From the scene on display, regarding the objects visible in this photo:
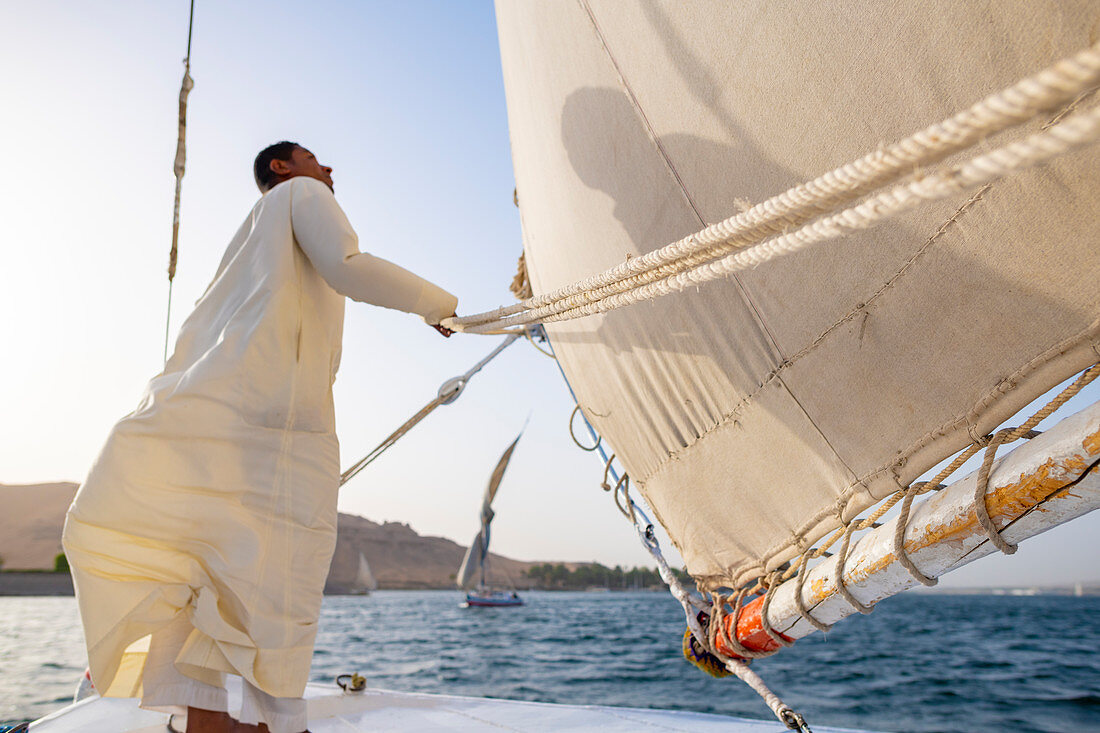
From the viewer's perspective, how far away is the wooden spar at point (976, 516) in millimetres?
863

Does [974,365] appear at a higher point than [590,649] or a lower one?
lower

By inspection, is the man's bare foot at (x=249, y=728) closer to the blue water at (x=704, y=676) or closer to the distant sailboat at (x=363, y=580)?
the blue water at (x=704, y=676)

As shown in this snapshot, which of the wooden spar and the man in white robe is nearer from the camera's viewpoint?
the wooden spar

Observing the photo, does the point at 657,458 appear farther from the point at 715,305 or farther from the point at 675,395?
the point at 715,305

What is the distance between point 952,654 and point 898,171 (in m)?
21.0

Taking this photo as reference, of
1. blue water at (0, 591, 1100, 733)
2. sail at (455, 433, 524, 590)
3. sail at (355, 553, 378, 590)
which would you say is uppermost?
sail at (355, 553, 378, 590)

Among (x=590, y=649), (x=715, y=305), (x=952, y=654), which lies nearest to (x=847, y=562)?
(x=715, y=305)

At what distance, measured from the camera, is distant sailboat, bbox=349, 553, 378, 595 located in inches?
2107

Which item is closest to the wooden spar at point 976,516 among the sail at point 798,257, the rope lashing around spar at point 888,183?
the sail at point 798,257

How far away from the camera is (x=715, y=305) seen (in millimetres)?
1433

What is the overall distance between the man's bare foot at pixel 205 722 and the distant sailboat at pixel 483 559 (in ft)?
45.4

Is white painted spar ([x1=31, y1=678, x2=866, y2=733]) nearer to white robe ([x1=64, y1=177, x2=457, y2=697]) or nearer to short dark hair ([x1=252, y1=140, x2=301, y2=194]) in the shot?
white robe ([x1=64, y1=177, x2=457, y2=697])

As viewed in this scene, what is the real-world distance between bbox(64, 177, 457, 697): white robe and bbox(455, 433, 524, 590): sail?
13.7 m

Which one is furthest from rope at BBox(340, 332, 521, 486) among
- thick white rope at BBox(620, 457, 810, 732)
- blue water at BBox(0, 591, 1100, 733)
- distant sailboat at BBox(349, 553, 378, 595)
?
distant sailboat at BBox(349, 553, 378, 595)
